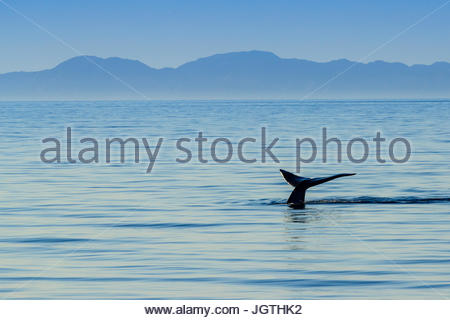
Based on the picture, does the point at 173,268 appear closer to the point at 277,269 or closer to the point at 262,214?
the point at 277,269

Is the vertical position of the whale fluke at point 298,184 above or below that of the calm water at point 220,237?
above

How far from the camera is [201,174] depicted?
28812 mm

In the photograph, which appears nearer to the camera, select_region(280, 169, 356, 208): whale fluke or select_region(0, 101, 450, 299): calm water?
select_region(0, 101, 450, 299): calm water

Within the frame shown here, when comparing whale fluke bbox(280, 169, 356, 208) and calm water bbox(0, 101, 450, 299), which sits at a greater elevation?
whale fluke bbox(280, 169, 356, 208)

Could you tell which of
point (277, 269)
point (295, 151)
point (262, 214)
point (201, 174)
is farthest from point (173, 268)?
point (295, 151)

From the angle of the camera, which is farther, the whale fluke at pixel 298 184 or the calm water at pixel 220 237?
the whale fluke at pixel 298 184

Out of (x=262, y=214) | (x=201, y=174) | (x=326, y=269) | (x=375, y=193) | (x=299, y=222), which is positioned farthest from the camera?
(x=201, y=174)

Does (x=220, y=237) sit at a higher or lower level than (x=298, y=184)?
lower

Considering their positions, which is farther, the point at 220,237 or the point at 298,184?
the point at 298,184
